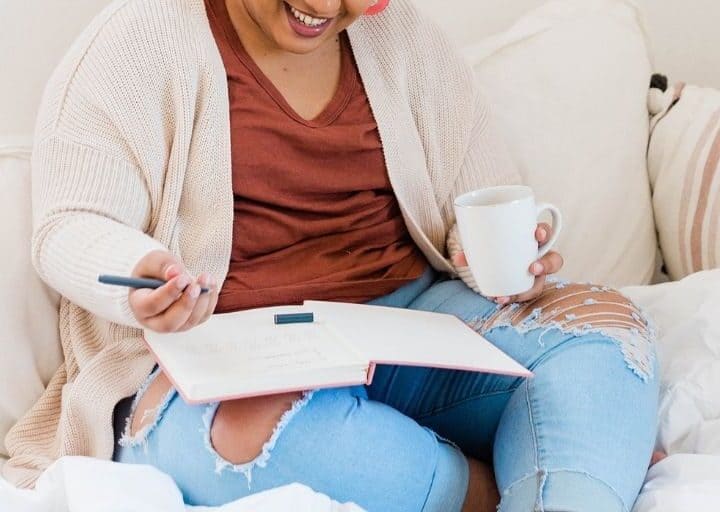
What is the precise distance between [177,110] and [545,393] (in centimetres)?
49

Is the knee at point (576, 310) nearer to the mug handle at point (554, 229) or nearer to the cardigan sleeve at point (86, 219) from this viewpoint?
the mug handle at point (554, 229)

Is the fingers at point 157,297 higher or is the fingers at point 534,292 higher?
the fingers at point 157,297

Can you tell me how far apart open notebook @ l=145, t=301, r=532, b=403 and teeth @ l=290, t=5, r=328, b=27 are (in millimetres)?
303

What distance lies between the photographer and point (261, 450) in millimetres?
909

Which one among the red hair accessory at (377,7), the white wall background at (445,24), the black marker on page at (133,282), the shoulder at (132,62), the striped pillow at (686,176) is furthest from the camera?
the striped pillow at (686,176)

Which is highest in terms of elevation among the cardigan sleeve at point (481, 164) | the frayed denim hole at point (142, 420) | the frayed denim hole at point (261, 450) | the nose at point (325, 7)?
the nose at point (325, 7)

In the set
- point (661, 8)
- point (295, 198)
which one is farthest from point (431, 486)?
point (661, 8)

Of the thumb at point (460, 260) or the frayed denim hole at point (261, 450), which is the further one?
the thumb at point (460, 260)

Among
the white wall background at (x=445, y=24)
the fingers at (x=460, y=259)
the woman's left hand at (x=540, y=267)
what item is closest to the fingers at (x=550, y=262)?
the woman's left hand at (x=540, y=267)

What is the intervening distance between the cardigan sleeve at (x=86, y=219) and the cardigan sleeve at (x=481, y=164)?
16.4 inches

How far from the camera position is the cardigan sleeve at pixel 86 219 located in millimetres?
980

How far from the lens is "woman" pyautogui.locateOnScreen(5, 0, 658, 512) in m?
0.93

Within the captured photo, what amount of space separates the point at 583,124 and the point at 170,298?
770mm

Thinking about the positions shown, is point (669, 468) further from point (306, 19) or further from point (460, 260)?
point (306, 19)
